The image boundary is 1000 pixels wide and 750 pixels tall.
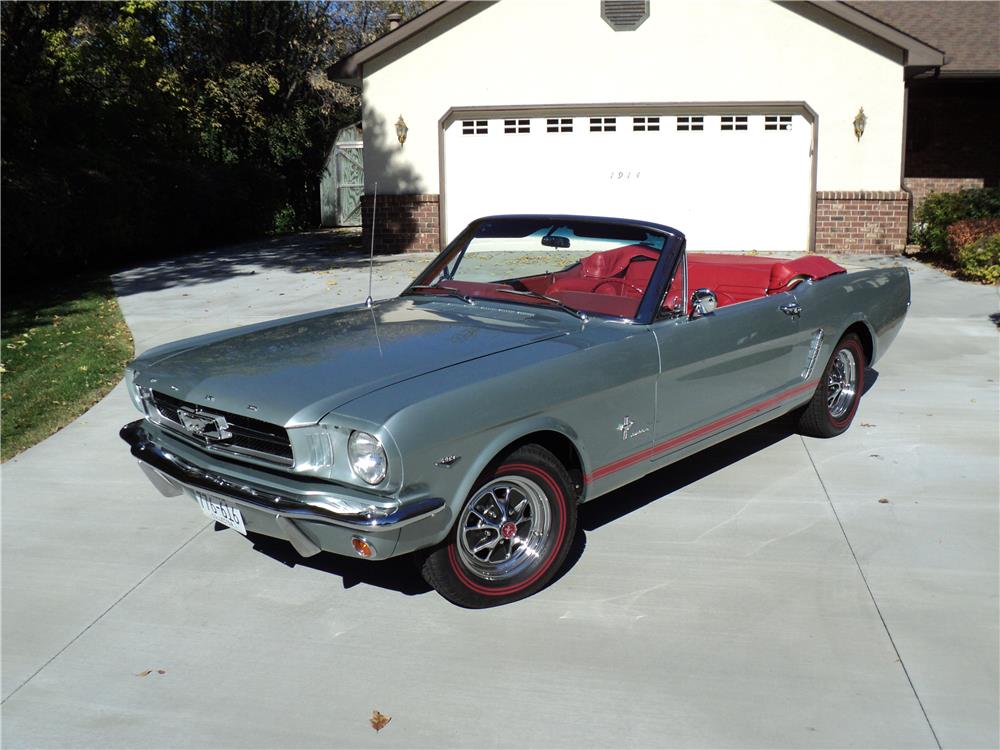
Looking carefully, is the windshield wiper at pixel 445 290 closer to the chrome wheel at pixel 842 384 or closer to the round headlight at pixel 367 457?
the round headlight at pixel 367 457

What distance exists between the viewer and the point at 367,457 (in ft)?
12.0

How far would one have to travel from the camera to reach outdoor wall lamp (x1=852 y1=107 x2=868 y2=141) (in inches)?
655

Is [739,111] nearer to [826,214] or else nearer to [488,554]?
[826,214]

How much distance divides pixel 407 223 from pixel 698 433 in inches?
532

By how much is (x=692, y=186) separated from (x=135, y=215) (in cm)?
937

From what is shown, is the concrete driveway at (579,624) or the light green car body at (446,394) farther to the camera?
the light green car body at (446,394)

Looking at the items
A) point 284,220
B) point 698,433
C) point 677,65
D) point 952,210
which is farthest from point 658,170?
point 698,433

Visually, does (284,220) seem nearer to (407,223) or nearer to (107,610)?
(407,223)

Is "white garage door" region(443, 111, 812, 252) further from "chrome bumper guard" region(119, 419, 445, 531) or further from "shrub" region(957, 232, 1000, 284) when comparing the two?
"chrome bumper guard" region(119, 419, 445, 531)

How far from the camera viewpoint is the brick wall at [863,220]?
55.5 feet

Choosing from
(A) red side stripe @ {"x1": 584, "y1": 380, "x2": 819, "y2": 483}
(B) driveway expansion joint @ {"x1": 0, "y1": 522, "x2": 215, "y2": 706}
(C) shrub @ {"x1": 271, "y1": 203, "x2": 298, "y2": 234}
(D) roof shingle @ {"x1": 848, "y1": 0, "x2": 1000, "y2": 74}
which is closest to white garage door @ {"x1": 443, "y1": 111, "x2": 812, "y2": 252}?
(D) roof shingle @ {"x1": 848, "y1": 0, "x2": 1000, "y2": 74}

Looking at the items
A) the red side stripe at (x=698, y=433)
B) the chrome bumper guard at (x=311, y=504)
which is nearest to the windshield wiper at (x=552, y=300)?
the red side stripe at (x=698, y=433)

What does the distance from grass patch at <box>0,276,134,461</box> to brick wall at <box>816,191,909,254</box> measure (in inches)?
447

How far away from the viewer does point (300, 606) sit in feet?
14.1
